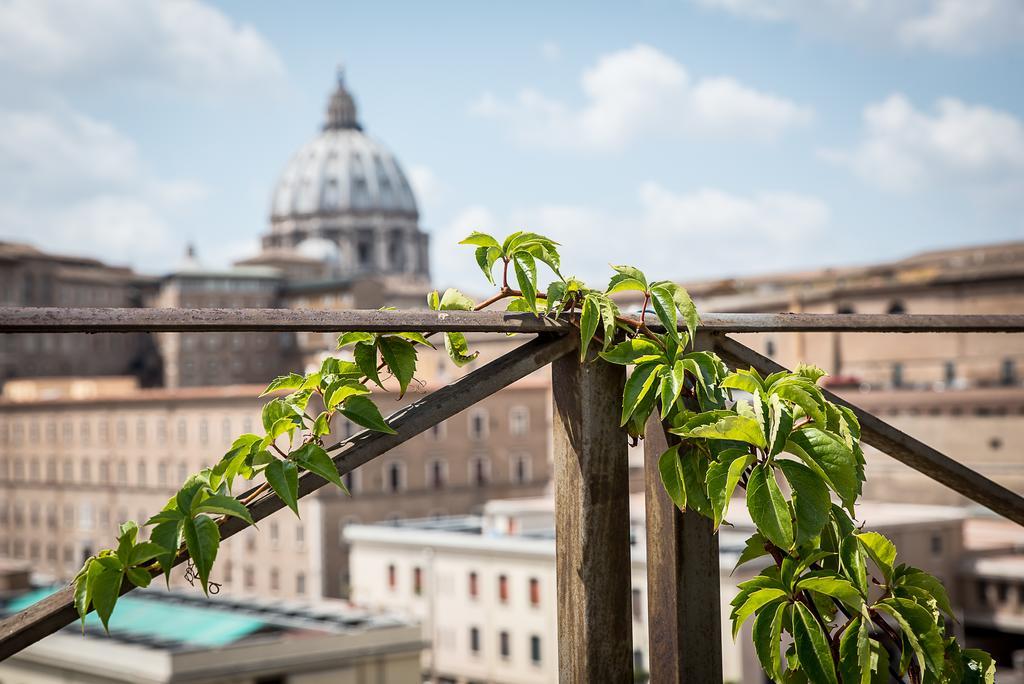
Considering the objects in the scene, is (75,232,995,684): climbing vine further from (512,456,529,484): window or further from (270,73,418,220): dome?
(270,73,418,220): dome

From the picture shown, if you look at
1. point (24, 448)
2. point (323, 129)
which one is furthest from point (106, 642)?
point (323, 129)

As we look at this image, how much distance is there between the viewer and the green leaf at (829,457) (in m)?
1.41

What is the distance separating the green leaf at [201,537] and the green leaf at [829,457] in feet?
1.87

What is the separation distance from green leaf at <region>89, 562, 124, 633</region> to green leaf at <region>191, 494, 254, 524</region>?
0.10 metres

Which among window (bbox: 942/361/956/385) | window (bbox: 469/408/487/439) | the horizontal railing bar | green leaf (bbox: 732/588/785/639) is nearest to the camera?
the horizontal railing bar

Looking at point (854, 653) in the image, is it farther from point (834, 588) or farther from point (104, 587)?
point (104, 587)

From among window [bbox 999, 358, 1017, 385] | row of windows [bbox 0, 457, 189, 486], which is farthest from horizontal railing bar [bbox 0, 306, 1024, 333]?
window [bbox 999, 358, 1017, 385]

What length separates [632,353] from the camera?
59.0 inches

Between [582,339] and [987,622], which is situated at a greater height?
[582,339]

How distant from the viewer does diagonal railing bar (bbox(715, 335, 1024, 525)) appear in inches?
64.9

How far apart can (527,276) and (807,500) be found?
14.7 inches

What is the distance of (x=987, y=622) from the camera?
3069cm

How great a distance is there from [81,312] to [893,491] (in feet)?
122

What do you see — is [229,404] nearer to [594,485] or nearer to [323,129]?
[594,485]
